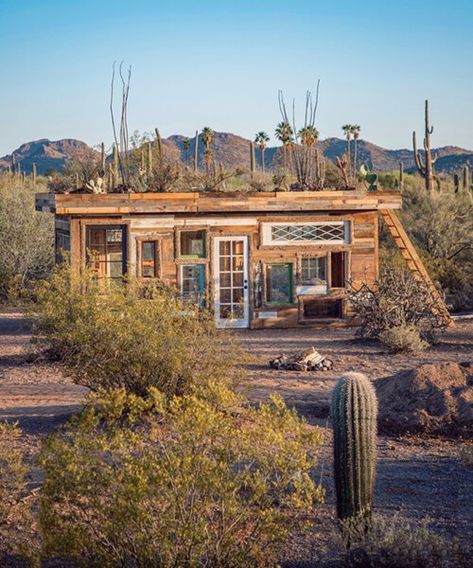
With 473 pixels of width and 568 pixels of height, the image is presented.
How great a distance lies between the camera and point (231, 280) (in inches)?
795

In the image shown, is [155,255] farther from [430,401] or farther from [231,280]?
[430,401]

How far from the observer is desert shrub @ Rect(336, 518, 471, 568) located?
22.3 feet

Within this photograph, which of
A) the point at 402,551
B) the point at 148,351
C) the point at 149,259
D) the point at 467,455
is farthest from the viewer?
the point at 149,259

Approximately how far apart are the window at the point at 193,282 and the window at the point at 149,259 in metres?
0.55

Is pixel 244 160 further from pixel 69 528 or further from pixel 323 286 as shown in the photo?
pixel 69 528

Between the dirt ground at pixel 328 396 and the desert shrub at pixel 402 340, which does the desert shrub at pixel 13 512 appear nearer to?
the dirt ground at pixel 328 396

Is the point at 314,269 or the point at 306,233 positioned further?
the point at 314,269

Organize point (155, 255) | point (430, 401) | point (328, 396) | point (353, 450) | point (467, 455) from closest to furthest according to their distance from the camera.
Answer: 1. point (353, 450)
2. point (467, 455)
3. point (430, 401)
4. point (328, 396)
5. point (155, 255)

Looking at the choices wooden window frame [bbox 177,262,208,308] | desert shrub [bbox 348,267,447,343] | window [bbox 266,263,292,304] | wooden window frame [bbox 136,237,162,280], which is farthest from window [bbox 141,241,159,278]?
desert shrub [bbox 348,267,447,343]

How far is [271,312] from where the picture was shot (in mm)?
20359

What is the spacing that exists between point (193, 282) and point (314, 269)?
254cm

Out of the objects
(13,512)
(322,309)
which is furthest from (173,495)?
(322,309)

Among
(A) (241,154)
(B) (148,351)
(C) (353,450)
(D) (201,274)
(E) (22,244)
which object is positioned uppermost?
(A) (241,154)

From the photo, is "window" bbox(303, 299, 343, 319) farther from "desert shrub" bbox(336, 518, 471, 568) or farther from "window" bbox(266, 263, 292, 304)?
"desert shrub" bbox(336, 518, 471, 568)
